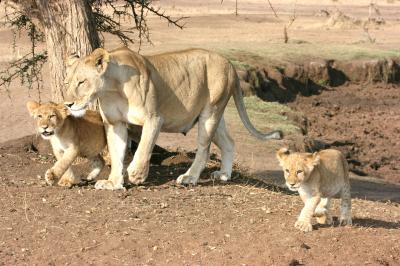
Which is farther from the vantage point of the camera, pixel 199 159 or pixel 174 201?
pixel 199 159

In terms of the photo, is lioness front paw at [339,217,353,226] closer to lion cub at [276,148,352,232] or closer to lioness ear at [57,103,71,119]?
lion cub at [276,148,352,232]

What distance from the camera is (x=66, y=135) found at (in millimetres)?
9875

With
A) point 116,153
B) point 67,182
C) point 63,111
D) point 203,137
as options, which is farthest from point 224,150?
point 63,111

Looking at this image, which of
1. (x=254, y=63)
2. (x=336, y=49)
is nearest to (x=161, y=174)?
(x=254, y=63)

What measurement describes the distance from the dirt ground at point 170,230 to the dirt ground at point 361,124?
32.5 feet

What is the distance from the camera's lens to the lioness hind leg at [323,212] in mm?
9039

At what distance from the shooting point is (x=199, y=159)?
10555 mm

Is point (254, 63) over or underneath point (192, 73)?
underneath

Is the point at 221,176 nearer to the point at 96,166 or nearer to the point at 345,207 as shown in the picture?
the point at 96,166

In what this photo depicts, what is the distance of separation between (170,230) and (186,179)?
72.3 inches

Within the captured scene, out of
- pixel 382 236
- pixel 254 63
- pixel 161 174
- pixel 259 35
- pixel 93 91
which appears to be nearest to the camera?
pixel 382 236

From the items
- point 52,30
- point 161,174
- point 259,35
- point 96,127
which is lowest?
point 259,35

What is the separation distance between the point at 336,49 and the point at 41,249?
81.1ft

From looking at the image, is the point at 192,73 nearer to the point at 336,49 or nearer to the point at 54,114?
the point at 54,114
